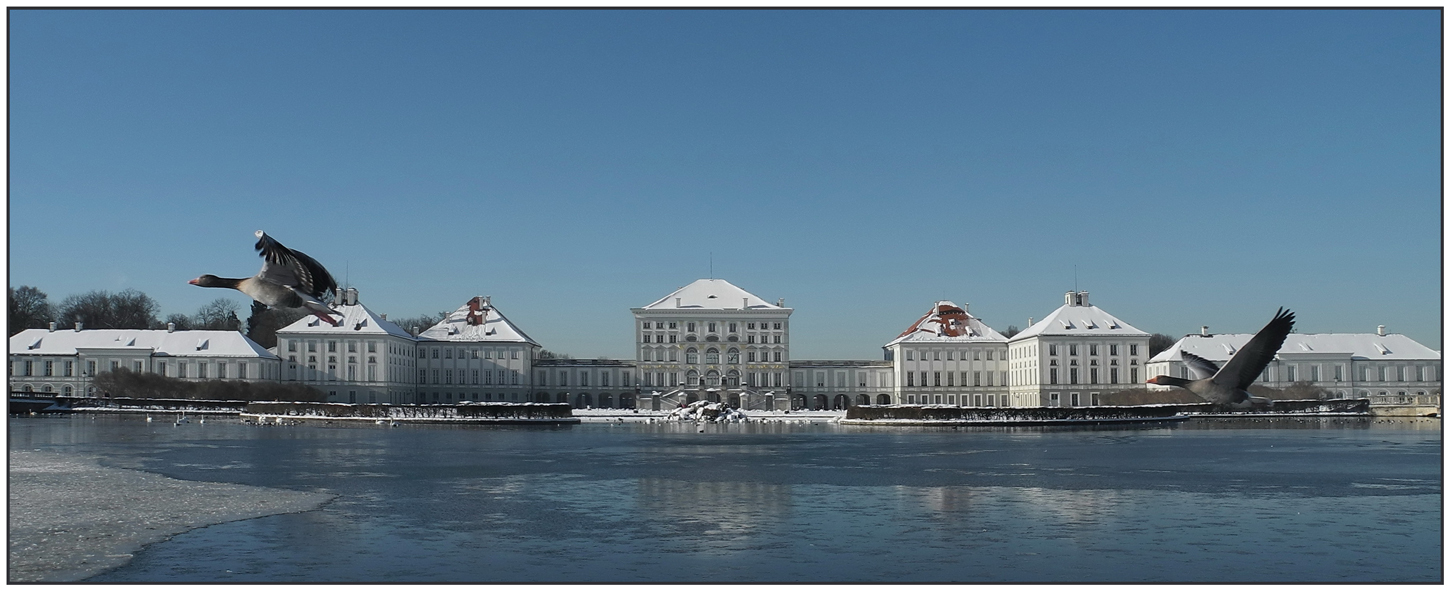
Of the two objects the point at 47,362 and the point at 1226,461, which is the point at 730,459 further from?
the point at 47,362

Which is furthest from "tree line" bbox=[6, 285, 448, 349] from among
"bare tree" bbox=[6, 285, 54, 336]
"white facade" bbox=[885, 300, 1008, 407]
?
"white facade" bbox=[885, 300, 1008, 407]

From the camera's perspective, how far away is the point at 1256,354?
1421 centimetres

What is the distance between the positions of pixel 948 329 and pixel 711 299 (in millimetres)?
20865

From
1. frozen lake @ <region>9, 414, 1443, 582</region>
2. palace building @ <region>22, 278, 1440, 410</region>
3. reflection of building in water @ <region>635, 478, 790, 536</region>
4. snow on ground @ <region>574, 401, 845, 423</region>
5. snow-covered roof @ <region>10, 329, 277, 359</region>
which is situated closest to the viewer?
frozen lake @ <region>9, 414, 1443, 582</region>

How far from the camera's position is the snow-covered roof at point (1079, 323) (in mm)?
105188

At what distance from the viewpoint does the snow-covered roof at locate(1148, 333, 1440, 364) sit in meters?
99.9

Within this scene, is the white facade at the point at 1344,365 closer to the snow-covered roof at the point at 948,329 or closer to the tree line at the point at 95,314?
the snow-covered roof at the point at 948,329

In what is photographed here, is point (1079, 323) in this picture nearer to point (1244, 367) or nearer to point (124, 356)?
point (124, 356)

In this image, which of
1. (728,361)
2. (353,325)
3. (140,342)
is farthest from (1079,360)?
(140,342)

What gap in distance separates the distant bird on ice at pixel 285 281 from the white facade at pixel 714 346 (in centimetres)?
10085

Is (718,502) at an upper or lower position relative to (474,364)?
lower

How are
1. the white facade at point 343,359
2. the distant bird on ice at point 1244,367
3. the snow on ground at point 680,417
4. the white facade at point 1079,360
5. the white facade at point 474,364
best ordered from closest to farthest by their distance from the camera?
the distant bird on ice at point 1244,367 → the snow on ground at point 680,417 → the white facade at point 343,359 → the white facade at point 1079,360 → the white facade at point 474,364

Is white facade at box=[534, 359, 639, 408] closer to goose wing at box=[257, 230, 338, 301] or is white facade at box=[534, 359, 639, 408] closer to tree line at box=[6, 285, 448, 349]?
tree line at box=[6, 285, 448, 349]

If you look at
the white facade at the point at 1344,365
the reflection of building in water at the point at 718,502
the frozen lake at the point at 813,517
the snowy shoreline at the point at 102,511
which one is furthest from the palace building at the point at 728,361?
→ the reflection of building in water at the point at 718,502
